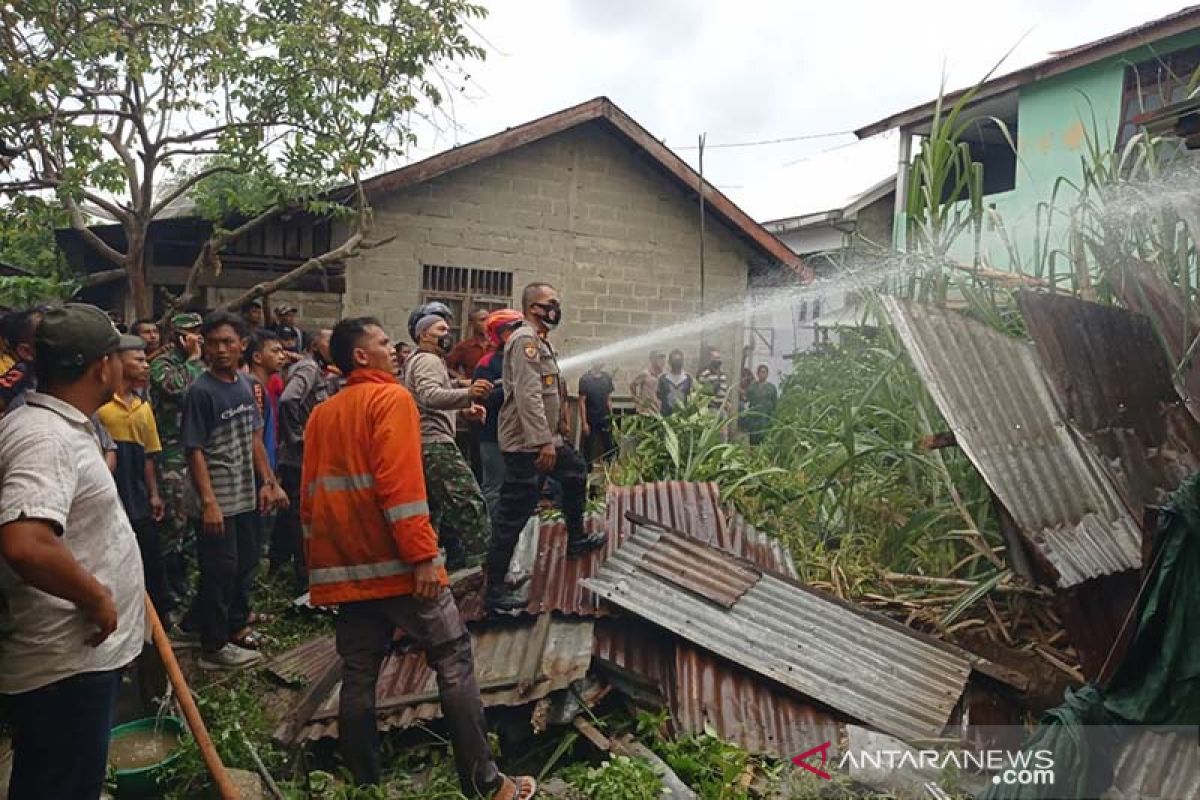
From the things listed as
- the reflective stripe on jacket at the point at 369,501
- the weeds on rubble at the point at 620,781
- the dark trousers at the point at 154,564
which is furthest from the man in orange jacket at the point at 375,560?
the dark trousers at the point at 154,564

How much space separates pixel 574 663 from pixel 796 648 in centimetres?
100

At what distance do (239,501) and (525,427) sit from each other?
1.49m

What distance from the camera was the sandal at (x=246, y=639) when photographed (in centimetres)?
433

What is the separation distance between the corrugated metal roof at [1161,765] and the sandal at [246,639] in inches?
151

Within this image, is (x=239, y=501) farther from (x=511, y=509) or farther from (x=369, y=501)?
(x=369, y=501)

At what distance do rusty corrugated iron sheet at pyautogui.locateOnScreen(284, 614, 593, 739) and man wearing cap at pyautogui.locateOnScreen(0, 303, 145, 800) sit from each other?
1300 millimetres

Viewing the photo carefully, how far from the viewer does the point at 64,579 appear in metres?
1.95

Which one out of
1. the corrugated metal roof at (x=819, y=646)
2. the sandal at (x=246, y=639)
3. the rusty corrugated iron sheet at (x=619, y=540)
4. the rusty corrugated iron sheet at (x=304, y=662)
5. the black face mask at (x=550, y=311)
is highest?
the black face mask at (x=550, y=311)

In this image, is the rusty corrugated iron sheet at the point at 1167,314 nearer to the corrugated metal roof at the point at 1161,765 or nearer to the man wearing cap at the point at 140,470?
the corrugated metal roof at the point at 1161,765

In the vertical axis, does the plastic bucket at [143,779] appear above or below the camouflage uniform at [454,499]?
below

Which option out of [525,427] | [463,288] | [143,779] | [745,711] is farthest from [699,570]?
[463,288]

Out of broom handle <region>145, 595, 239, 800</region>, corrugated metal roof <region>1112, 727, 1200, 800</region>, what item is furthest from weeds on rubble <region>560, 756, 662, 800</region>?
corrugated metal roof <region>1112, 727, 1200, 800</region>

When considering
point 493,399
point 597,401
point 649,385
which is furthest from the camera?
point 649,385

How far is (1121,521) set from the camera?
10.9 ft
